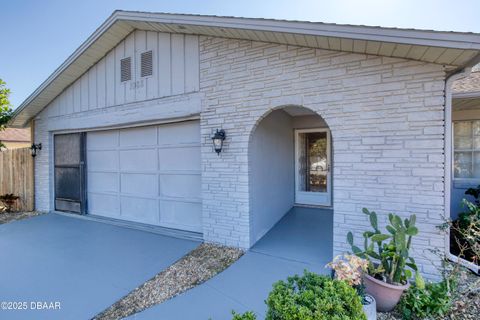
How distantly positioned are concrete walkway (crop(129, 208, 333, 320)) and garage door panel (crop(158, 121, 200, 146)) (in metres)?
2.65

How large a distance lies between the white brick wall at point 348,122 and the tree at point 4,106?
8.55m

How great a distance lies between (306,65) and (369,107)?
1.19 meters

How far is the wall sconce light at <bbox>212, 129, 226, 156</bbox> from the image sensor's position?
15.1 feet

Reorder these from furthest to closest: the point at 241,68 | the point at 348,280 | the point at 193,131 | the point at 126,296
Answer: the point at 193,131 → the point at 241,68 → the point at 126,296 → the point at 348,280

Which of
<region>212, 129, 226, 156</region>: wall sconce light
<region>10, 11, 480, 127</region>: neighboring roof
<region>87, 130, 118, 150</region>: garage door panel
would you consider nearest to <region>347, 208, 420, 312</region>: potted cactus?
<region>10, 11, 480, 127</region>: neighboring roof

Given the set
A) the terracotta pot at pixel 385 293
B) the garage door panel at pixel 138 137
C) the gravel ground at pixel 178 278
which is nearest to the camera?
the terracotta pot at pixel 385 293

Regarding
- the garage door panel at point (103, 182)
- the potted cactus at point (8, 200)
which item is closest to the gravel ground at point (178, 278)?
the garage door panel at point (103, 182)

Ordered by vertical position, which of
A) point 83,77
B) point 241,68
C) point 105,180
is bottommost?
point 105,180

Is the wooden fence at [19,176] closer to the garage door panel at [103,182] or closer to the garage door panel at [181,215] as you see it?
the garage door panel at [103,182]

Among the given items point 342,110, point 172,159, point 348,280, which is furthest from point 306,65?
point 172,159

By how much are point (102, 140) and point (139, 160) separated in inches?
66.0

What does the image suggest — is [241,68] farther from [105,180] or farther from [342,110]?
[105,180]

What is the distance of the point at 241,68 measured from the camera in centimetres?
455

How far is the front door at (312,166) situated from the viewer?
23.6 feet
